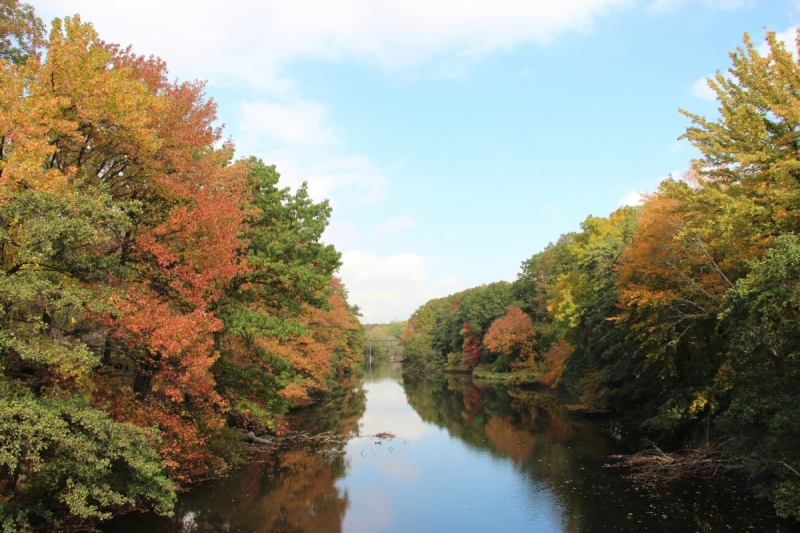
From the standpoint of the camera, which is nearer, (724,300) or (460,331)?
(724,300)

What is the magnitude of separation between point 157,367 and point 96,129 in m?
6.53

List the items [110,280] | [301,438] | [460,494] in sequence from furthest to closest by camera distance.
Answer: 1. [301,438]
2. [460,494]
3. [110,280]

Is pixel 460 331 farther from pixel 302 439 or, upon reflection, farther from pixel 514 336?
pixel 302 439

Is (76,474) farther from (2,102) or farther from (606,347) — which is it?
(606,347)

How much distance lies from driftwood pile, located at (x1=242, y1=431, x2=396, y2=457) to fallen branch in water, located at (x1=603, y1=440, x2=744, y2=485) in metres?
13.0

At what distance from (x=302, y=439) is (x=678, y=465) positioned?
1807 centimetres

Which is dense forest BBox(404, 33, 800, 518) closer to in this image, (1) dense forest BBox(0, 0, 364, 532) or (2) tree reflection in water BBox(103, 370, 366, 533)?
(2) tree reflection in water BBox(103, 370, 366, 533)

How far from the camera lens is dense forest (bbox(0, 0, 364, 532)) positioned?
34.0 ft

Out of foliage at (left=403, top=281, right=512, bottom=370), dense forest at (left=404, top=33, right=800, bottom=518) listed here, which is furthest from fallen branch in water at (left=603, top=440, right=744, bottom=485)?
foliage at (left=403, top=281, right=512, bottom=370)

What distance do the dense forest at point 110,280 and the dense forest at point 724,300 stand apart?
13.9 m

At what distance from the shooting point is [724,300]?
16.4 m

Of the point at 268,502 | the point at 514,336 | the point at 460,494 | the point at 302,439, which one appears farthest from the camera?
the point at 514,336

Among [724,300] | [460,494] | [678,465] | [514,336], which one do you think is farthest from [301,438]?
[514,336]

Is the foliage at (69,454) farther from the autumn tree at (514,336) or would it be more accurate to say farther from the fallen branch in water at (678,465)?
the autumn tree at (514,336)
